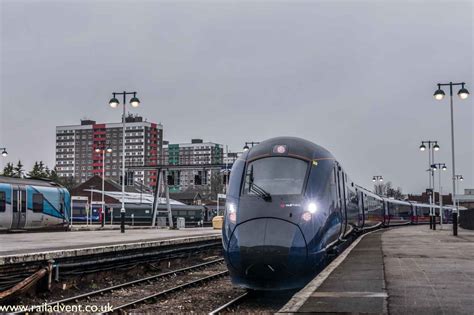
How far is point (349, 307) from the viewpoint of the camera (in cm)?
873

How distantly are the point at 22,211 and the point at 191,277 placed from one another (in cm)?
1555

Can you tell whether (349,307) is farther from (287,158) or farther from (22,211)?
(22,211)

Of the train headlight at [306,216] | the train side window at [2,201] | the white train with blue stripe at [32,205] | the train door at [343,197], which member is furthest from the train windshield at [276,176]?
the white train with blue stripe at [32,205]

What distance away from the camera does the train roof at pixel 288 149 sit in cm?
1335

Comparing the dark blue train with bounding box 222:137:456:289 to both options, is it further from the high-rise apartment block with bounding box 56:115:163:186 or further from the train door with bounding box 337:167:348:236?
the high-rise apartment block with bounding box 56:115:163:186

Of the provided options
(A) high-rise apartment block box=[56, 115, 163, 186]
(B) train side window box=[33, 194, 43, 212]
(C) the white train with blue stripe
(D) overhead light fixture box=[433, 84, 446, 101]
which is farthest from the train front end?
(A) high-rise apartment block box=[56, 115, 163, 186]

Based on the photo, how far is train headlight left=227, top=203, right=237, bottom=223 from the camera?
12.1 metres

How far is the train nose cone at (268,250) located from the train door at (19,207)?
21.3 meters

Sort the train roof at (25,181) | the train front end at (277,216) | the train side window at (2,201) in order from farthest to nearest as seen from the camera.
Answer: the train roof at (25,181), the train side window at (2,201), the train front end at (277,216)

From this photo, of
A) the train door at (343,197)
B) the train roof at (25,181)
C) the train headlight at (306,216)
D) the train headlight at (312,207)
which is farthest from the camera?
the train roof at (25,181)

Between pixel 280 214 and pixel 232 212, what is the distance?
1148 millimetres

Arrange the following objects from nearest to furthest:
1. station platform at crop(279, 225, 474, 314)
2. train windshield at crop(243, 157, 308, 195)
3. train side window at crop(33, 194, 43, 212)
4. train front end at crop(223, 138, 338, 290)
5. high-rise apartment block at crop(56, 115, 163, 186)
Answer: station platform at crop(279, 225, 474, 314)
train front end at crop(223, 138, 338, 290)
train windshield at crop(243, 157, 308, 195)
train side window at crop(33, 194, 43, 212)
high-rise apartment block at crop(56, 115, 163, 186)

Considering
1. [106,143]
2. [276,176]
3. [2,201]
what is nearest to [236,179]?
[276,176]

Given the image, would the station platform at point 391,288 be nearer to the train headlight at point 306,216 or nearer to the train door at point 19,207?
the train headlight at point 306,216
